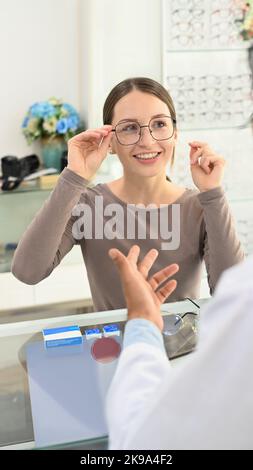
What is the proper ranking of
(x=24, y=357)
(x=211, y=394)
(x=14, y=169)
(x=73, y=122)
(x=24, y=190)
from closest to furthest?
(x=211, y=394)
(x=24, y=357)
(x=24, y=190)
(x=14, y=169)
(x=73, y=122)

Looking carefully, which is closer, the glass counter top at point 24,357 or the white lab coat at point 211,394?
the white lab coat at point 211,394

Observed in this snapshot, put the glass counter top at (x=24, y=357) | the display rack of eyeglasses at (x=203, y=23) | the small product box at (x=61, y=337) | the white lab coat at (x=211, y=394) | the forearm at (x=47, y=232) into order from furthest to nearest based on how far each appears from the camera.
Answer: the display rack of eyeglasses at (x=203, y=23) < the forearm at (x=47, y=232) < the small product box at (x=61, y=337) < the glass counter top at (x=24, y=357) < the white lab coat at (x=211, y=394)

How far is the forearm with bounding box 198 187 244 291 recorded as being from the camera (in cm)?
151

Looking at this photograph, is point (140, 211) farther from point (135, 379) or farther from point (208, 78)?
point (208, 78)

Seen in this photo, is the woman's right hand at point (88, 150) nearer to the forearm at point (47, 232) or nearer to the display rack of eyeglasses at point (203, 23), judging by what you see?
the forearm at point (47, 232)

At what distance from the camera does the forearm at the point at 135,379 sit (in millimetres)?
690

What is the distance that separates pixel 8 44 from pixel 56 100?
1.33 ft

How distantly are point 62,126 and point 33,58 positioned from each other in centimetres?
44

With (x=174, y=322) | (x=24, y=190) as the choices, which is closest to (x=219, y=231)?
(x=174, y=322)

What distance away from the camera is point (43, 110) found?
2977mm

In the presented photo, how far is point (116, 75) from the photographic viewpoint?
2881mm

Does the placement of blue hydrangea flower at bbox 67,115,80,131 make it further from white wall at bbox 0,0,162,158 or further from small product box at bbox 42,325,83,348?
small product box at bbox 42,325,83,348

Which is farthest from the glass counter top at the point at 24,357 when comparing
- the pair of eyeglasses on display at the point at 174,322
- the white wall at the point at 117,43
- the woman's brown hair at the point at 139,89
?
the white wall at the point at 117,43

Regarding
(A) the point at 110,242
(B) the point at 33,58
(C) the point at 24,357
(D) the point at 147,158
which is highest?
(B) the point at 33,58
